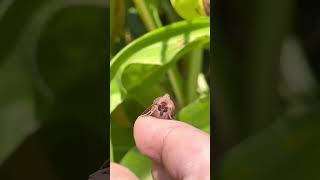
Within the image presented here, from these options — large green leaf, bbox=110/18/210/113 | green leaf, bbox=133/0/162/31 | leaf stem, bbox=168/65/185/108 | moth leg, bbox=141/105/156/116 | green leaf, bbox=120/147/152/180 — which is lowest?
green leaf, bbox=120/147/152/180

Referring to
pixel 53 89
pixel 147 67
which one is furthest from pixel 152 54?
pixel 53 89

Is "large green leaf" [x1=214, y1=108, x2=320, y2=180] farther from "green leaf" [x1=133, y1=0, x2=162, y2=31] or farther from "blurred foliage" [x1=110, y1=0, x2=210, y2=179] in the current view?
"green leaf" [x1=133, y1=0, x2=162, y2=31]

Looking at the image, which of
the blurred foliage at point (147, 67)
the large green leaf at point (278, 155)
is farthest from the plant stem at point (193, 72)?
the large green leaf at point (278, 155)

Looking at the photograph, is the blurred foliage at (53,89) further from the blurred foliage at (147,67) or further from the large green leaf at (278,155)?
the large green leaf at (278,155)

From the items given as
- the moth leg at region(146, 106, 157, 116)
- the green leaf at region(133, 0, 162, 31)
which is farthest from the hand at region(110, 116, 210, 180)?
the green leaf at region(133, 0, 162, 31)

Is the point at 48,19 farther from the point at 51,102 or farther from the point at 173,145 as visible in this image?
the point at 173,145

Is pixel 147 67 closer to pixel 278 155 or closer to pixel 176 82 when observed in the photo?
pixel 176 82

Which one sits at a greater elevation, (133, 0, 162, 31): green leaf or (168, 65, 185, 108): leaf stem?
(133, 0, 162, 31): green leaf
